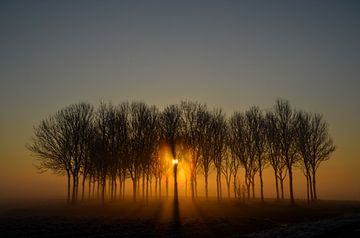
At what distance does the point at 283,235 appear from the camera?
75.7ft

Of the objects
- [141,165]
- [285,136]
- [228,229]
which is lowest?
[228,229]

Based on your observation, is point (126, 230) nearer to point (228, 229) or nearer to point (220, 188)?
point (228, 229)

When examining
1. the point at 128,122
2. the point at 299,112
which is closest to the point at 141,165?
the point at 128,122

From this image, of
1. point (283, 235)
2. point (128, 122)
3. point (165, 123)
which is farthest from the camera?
point (128, 122)

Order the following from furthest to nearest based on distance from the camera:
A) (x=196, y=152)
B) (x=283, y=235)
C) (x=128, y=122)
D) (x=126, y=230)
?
(x=196, y=152)
(x=128, y=122)
(x=126, y=230)
(x=283, y=235)

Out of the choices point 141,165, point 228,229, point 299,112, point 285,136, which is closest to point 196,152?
point 141,165

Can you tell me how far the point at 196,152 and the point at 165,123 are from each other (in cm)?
1104

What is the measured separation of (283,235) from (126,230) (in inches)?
492

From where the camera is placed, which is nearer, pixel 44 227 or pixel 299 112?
pixel 44 227

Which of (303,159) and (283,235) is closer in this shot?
(283,235)

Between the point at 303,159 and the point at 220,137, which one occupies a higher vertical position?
the point at 220,137

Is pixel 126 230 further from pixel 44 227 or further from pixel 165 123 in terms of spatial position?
pixel 165 123

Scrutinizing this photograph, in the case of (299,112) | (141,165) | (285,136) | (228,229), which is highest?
(299,112)

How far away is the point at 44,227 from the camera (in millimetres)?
28797
